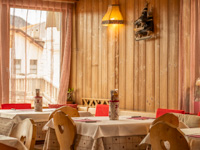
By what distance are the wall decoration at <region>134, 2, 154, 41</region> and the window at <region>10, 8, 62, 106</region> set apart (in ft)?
9.11

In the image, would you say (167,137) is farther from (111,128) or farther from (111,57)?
(111,57)

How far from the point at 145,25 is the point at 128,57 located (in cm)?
84

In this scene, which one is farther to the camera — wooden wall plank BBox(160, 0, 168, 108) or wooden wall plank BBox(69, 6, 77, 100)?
wooden wall plank BBox(69, 6, 77, 100)

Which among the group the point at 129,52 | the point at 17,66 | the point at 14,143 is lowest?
the point at 14,143

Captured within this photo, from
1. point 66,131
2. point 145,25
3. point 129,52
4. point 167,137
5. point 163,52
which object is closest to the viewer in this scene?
point 167,137

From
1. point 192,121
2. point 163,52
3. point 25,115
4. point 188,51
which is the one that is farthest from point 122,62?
point 192,121

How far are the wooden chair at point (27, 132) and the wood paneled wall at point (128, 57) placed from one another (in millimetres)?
3315

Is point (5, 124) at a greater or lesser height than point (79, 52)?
lesser

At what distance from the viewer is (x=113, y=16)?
24.4ft

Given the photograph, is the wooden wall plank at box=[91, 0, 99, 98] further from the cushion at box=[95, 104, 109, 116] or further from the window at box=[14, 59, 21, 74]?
the window at box=[14, 59, 21, 74]

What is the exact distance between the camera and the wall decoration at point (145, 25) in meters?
6.59

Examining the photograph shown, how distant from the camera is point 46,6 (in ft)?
29.2

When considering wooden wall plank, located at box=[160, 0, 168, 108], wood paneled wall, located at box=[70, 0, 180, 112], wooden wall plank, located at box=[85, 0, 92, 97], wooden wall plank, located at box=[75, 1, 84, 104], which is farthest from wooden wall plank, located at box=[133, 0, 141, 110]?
wooden wall plank, located at box=[75, 1, 84, 104]

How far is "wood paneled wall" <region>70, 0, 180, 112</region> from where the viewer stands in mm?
6281
